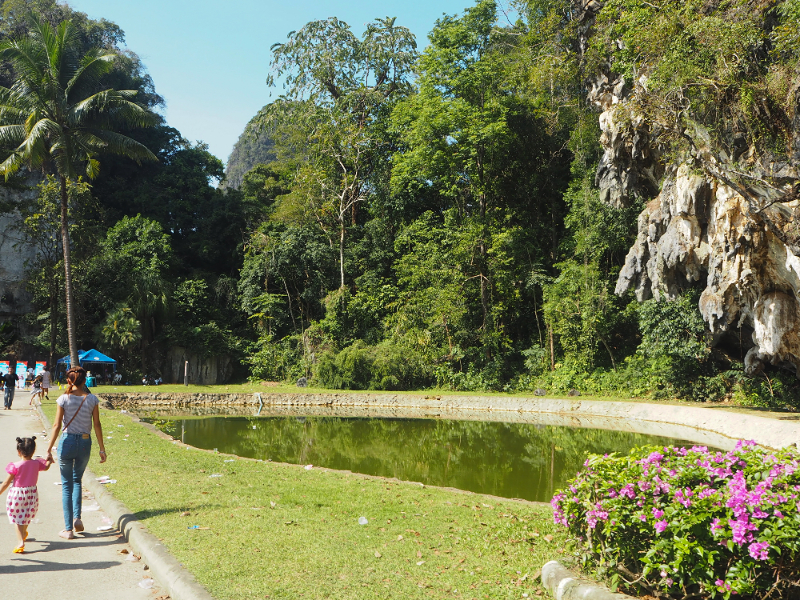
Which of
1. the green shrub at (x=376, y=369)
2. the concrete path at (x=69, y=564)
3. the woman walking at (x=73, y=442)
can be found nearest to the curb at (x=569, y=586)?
the concrete path at (x=69, y=564)

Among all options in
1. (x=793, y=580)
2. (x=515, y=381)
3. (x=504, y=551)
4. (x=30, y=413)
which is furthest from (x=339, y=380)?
(x=793, y=580)

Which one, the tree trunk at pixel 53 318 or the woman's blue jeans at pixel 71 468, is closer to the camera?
the woman's blue jeans at pixel 71 468

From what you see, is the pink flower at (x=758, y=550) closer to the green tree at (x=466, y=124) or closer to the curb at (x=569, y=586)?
the curb at (x=569, y=586)

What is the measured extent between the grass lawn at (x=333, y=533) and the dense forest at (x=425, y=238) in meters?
15.4

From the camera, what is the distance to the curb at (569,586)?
13.4 feet

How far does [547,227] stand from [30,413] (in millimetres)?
25722

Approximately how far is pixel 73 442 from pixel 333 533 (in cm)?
285

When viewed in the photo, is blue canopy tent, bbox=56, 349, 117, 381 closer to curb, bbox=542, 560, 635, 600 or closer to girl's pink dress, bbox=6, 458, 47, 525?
girl's pink dress, bbox=6, 458, 47, 525

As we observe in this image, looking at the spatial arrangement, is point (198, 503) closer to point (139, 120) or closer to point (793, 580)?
point (793, 580)

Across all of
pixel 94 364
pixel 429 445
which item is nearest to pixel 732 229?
pixel 429 445

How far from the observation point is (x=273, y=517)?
6.48 m

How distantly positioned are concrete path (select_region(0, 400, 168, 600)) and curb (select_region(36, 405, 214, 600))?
0.10 m

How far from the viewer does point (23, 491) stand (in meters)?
5.61

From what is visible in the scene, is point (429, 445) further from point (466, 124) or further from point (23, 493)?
point (466, 124)
